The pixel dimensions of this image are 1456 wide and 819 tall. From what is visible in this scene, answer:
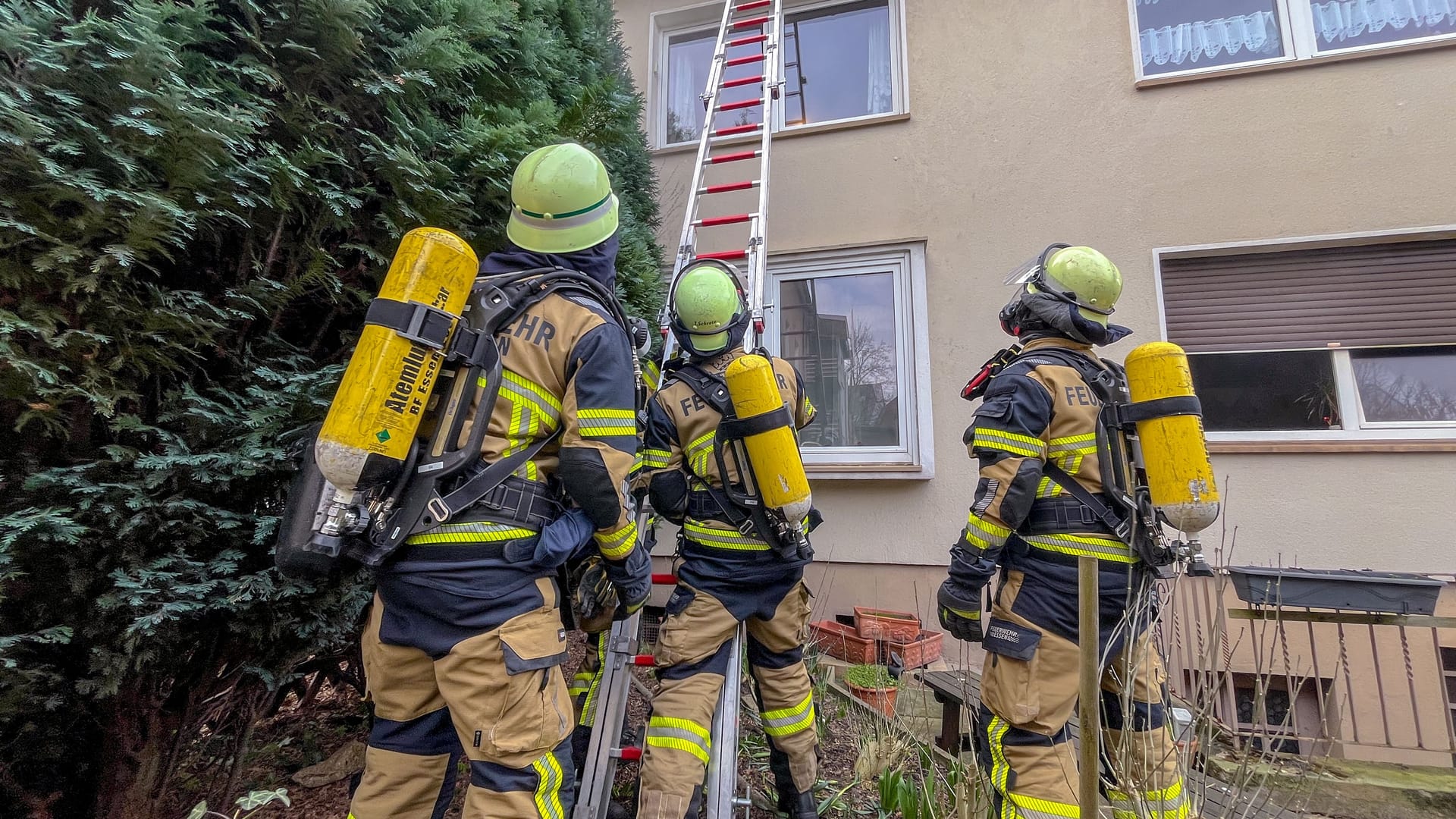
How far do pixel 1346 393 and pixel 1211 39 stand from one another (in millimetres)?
2632

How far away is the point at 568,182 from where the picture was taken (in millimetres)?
1913

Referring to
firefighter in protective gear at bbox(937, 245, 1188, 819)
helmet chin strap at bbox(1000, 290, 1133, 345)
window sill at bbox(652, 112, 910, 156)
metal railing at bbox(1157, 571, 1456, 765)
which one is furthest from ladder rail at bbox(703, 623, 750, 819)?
window sill at bbox(652, 112, 910, 156)

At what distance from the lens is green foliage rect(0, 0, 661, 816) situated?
60.6 inches

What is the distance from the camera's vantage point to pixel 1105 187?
4316mm

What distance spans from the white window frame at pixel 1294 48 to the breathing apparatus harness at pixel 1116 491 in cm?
332

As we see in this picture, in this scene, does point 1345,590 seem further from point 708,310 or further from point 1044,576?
point 708,310

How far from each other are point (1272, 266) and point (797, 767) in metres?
4.34

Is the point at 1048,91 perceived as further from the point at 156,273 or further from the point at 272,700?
the point at 272,700

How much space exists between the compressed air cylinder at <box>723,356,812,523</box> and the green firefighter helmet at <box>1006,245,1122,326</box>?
1.22 metres

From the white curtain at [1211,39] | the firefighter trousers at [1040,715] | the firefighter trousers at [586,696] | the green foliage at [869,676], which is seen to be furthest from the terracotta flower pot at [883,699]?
the white curtain at [1211,39]

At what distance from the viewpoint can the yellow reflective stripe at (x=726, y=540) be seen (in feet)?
8.23

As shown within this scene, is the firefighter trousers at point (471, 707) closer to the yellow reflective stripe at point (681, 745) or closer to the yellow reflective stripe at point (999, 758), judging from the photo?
the yellow reflective stripe at point (681, 745)

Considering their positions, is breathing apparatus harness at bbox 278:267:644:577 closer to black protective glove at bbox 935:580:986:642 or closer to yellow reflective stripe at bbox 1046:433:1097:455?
black protective glove at bbox 935:580:986:642

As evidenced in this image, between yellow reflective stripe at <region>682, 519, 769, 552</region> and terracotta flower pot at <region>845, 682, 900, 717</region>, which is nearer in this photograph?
yellow reflective stripe at <region>682, 519, 769, 552</region>
